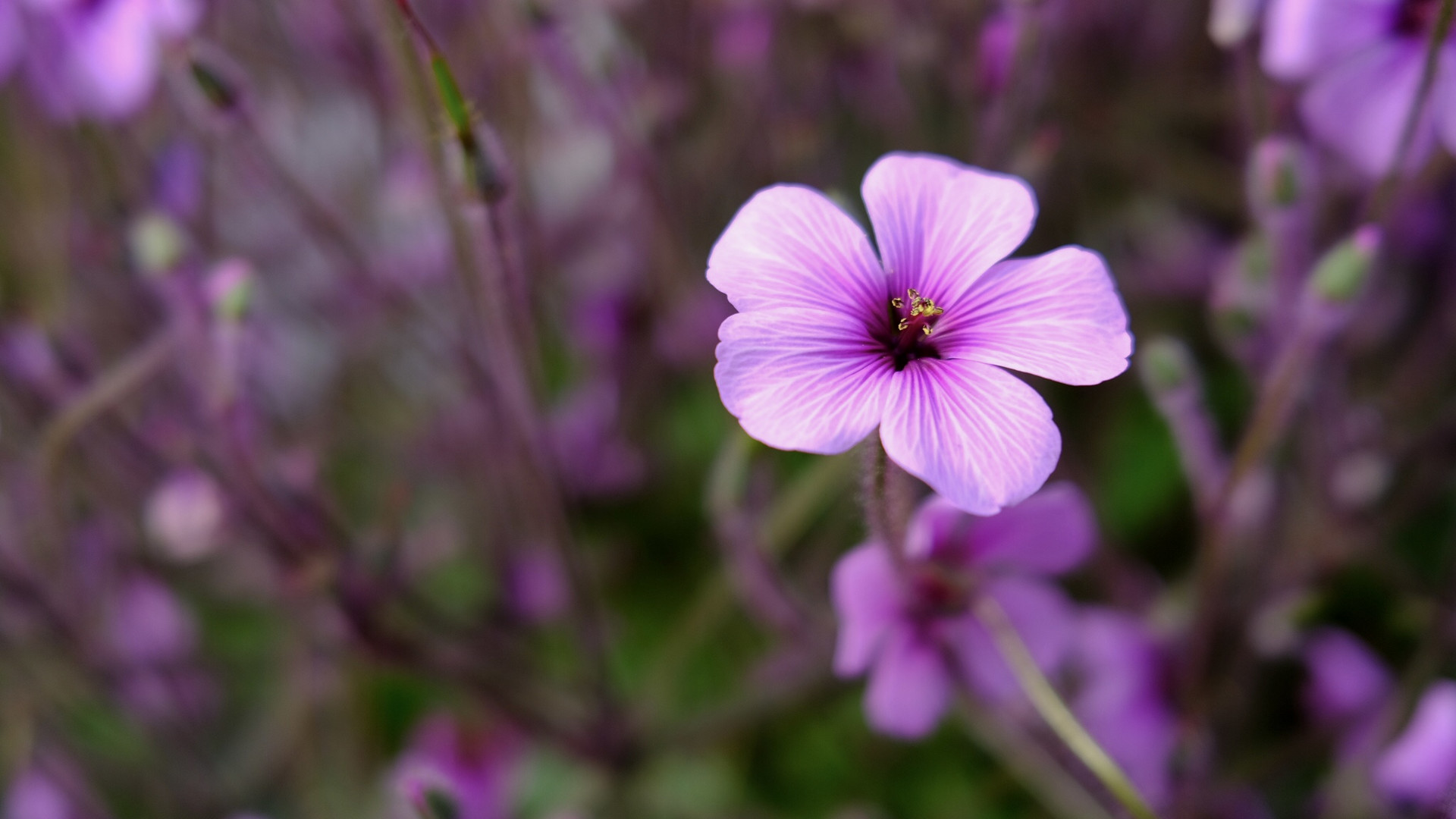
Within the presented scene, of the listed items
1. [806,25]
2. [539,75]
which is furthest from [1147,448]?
[539,75]

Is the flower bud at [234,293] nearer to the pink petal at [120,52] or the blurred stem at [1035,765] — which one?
the pink petal at [120,52]

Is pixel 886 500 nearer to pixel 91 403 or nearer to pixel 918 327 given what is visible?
pixel 918 327

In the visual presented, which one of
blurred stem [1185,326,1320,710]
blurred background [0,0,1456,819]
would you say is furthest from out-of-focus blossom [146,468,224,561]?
blurred stem [1185,326,1320,710]

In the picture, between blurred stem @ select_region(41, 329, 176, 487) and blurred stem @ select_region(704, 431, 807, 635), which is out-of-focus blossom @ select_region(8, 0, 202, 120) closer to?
blurred stem @ select_region(41, 329, 176, 487)

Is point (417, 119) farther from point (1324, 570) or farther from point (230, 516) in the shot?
point (1324, 570)

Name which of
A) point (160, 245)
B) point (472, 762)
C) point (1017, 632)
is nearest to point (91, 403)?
point (160, 245)

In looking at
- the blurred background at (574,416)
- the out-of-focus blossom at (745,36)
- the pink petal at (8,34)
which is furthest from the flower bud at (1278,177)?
the pink petal at (8,34)
